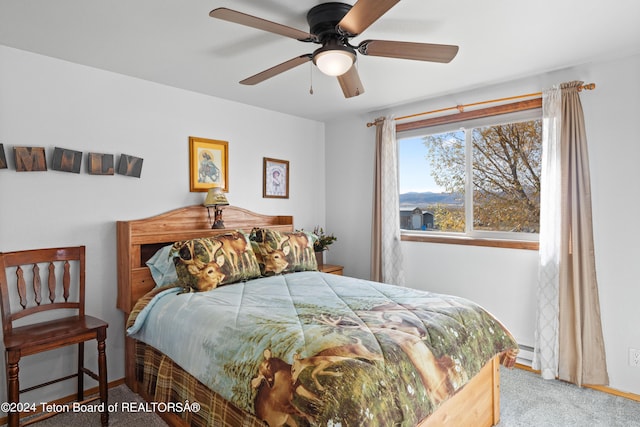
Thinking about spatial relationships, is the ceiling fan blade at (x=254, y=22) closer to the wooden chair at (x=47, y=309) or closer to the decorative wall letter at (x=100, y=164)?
the decorative wall letter at (x=100, y=164)

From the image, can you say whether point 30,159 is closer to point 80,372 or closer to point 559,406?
point 80,372

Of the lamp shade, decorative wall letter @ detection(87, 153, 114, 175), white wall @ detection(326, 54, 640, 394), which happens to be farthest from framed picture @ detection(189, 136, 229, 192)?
white wall @ detection(326, 54, 640, 394)

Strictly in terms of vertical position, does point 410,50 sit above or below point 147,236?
above

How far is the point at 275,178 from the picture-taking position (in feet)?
13.6

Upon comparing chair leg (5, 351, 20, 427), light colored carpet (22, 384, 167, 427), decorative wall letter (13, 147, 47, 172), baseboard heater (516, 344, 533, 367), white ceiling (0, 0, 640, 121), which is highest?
white ceiling (0, 0, 640, 121)

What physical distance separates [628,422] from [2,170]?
4.35 metres

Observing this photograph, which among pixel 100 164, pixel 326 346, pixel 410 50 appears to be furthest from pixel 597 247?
pixel 100 164

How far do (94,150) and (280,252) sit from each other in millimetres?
1646

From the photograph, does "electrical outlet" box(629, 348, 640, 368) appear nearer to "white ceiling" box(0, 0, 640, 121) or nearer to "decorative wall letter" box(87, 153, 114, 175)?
"white ceiling" box(0, 0, 640, 121)

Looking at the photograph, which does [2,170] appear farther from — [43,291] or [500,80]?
[500,80]

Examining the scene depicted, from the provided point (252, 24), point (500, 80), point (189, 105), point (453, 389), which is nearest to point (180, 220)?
point (189, 105)

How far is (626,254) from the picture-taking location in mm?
2621

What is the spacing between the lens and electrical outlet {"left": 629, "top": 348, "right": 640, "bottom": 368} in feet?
8.46

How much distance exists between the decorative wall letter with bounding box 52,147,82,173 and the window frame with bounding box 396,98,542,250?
9.81ft
